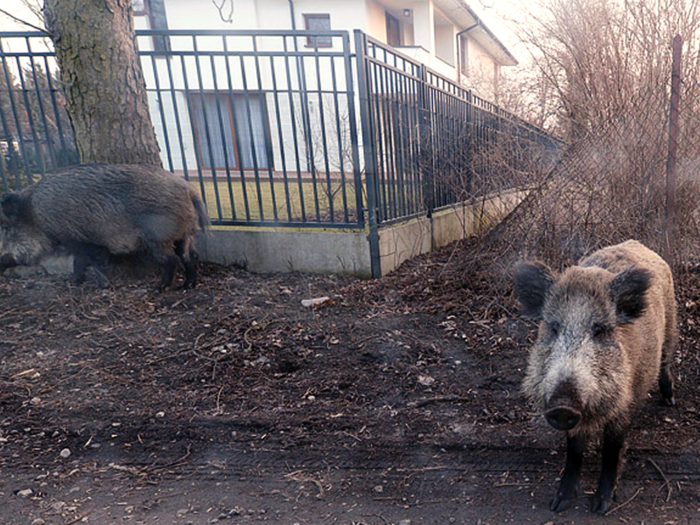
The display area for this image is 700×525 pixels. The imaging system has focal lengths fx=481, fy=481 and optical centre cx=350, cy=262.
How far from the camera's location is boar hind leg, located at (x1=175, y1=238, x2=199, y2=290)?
5.07 metres

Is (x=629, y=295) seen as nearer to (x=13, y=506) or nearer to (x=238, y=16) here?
(x=13, y=506)

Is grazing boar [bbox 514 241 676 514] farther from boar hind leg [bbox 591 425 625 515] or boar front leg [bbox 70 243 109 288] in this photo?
boar front leg [bbox 70 243 109 288]

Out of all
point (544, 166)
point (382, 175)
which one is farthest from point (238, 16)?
point (544, 166)

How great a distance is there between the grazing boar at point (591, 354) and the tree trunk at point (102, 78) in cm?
445

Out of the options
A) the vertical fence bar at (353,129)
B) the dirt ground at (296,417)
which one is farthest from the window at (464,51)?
the dirt ground at (296,417)

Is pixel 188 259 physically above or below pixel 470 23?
below

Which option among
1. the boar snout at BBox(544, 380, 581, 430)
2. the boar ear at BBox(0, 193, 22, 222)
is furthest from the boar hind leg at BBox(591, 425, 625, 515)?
the boar ear at BBox(0, 193, 22, 222)

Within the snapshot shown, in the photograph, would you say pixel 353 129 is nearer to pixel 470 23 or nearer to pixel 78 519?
pixel 78 519

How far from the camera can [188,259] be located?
5082mm

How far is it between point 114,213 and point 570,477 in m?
4.61

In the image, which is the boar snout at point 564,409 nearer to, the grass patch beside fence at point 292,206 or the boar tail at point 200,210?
the grass patch beside fence at point 292,206

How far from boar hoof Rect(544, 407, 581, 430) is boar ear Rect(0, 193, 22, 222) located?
18.2ft

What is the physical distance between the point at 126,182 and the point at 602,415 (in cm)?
463

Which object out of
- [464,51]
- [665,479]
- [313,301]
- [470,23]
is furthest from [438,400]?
[464,51]
